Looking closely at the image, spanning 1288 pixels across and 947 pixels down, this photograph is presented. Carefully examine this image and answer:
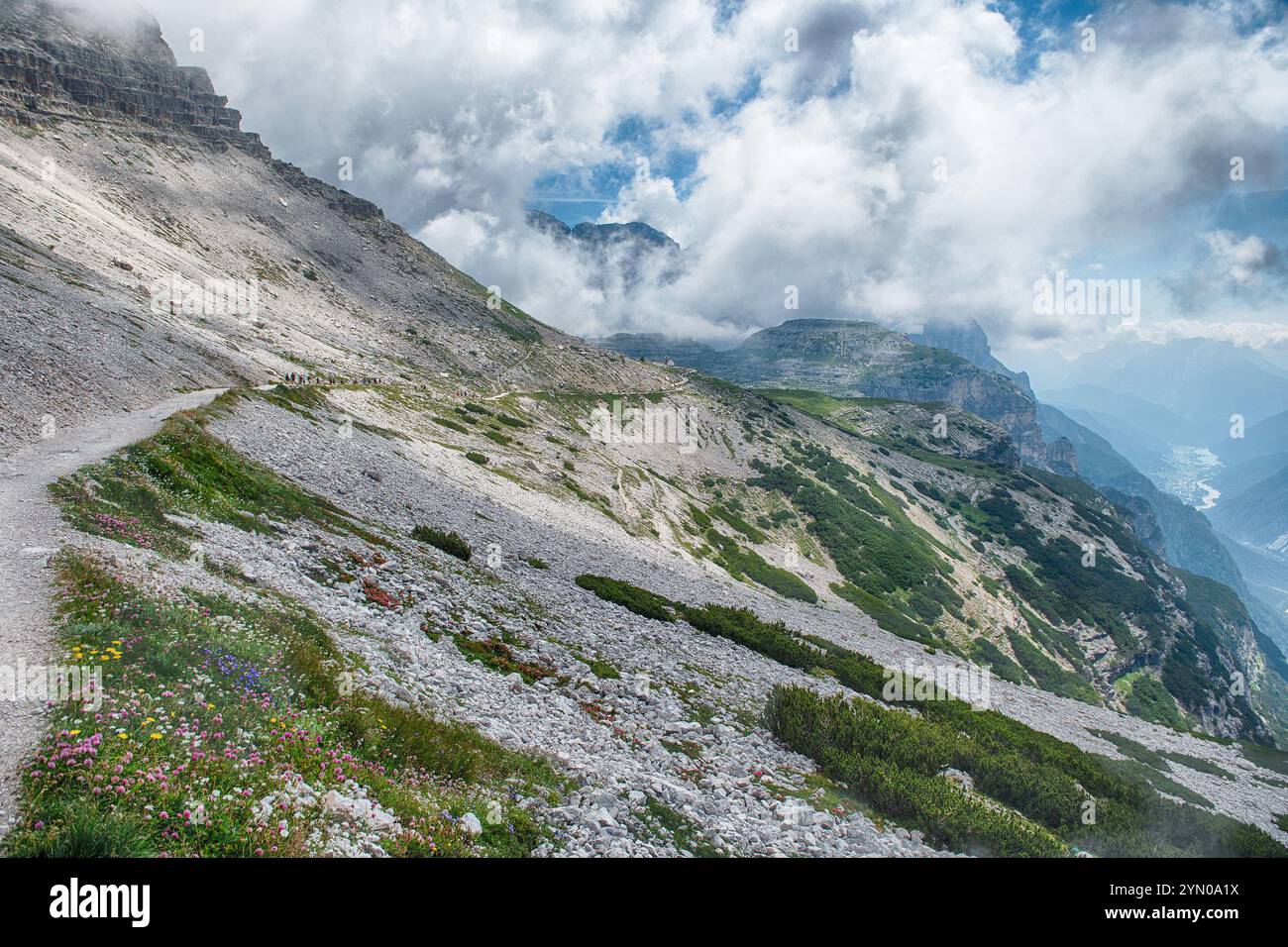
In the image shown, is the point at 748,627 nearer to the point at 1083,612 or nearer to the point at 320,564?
the point at 320,564

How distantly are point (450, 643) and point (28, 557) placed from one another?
905 centimetres

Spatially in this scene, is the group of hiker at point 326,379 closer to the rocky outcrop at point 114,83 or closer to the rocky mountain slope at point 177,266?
the rocky mountain slope at point 177,266

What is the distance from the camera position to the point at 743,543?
238 ft

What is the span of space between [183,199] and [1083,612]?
191793mm

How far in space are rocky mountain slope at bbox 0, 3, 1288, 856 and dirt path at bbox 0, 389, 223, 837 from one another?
241 millimetres

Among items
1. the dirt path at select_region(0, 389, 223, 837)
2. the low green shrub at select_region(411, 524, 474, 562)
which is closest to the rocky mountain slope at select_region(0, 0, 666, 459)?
the dirt path at select_region(0, 389, 223, 837)

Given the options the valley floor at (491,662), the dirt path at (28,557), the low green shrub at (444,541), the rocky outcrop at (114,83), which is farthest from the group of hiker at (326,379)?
the rocky outcrop at (114,83)

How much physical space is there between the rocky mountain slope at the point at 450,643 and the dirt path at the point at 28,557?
0.24m

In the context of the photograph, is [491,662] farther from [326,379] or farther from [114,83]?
[114,83]

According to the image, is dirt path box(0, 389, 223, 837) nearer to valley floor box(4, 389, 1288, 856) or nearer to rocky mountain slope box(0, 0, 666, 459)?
valley floor box(4, 389, 1288, 856)

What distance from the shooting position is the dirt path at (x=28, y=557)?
6.73 metres

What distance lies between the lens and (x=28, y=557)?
11.7m

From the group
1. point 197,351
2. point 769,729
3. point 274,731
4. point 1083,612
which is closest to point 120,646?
point 274,731

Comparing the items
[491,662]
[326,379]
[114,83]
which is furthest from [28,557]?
[114,83]
